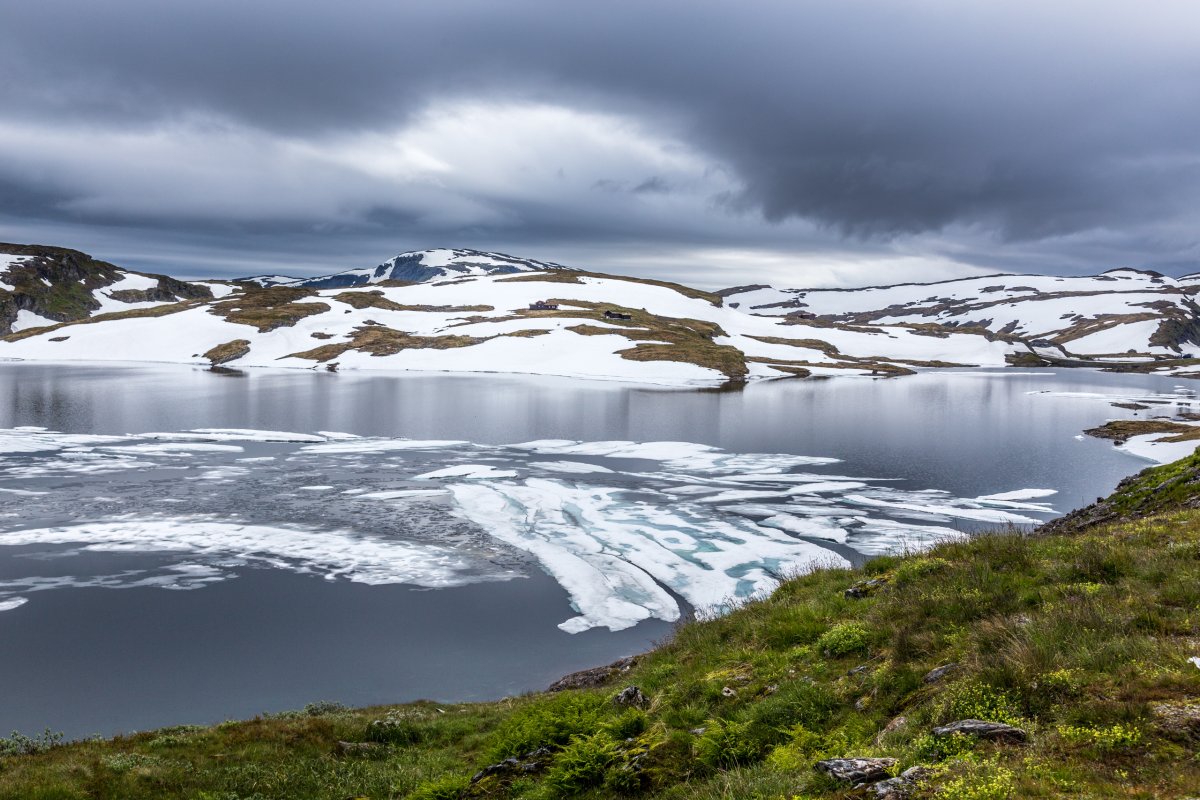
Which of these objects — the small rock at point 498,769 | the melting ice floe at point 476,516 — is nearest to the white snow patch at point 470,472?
the melting ice floe at point 476,516

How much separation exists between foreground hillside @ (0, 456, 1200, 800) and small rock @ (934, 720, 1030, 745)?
0.06ft

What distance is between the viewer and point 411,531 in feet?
84.6

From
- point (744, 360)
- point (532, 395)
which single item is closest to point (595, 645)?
point (532, 395)

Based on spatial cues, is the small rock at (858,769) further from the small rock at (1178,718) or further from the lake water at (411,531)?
the lake water at (411,531)

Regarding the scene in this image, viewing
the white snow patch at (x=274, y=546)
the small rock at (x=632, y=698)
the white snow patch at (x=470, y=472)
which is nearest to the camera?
the small rock at (x=632, y=698)

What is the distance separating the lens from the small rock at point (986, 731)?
635 centimetres

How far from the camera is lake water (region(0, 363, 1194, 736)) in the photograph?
1603cm

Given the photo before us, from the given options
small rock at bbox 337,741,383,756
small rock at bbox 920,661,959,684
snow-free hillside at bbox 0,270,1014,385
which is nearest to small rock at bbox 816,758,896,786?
small rock at bbox 920,661,959,684

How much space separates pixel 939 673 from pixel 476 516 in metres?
21.7

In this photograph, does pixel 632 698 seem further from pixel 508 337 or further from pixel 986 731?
pixel 508 337

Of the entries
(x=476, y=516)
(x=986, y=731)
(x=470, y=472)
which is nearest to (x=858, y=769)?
(x=986, y=731)

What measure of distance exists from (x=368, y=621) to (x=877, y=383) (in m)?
98.6

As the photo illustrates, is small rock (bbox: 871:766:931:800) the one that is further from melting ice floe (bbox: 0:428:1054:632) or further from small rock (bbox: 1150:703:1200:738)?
melting ice floe (bbox: 0:428:1054:632)

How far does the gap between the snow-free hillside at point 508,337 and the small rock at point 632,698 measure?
291 ft
